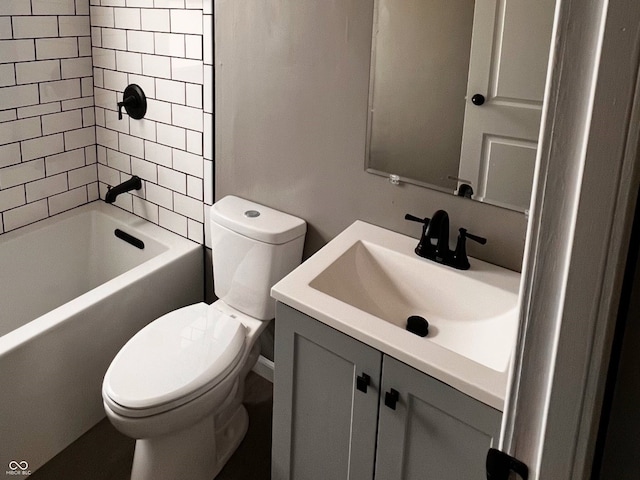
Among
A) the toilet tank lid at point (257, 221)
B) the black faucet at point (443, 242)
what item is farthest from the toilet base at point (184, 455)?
the black faucet at point (443, 242)

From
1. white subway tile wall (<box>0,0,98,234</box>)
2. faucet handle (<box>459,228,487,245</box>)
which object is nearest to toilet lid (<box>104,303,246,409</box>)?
faucet handle (<box>459,228,487,245</box>)

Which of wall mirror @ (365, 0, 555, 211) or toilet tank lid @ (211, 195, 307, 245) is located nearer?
wall mirror @ (365, 0, 555, 211)

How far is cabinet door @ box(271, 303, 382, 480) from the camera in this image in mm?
1443

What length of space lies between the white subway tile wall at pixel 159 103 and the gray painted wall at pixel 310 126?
10 cm

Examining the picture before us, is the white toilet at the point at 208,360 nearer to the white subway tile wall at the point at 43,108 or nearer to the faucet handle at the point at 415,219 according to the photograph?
the faucet handle at the point at 415,219

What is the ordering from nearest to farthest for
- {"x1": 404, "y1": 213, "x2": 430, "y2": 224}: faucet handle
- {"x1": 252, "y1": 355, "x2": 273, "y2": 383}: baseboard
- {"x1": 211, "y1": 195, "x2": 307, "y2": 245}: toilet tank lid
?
{"x1": 404, "y1": 213, "x2": 430, "y2": 224}: faucet handle
{"x1": 211, "y1": 195, "x2": 307, "y2": 245}: toilet tank lid
{"x1": 252, "y1": 355, "x2": 273, "y2": 383}: baseboard

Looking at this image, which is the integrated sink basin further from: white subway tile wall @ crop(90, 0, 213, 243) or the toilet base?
white subway tile wall @ crop(90, 0, 213, 243)

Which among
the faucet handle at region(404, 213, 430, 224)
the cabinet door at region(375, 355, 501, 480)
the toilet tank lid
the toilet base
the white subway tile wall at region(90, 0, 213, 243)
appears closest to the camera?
the cabinet door at region(375, 355, 501, 480)

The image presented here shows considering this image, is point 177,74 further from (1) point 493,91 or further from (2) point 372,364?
(2) point 372,364

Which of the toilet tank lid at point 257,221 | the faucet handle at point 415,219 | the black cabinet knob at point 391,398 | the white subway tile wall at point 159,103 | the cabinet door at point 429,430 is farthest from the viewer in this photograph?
the white subway tile wall at point 159,103

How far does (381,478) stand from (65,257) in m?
1.72

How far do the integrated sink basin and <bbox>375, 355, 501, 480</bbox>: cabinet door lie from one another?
1.6 inches

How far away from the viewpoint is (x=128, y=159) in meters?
2.51

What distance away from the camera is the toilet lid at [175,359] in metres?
1.67
